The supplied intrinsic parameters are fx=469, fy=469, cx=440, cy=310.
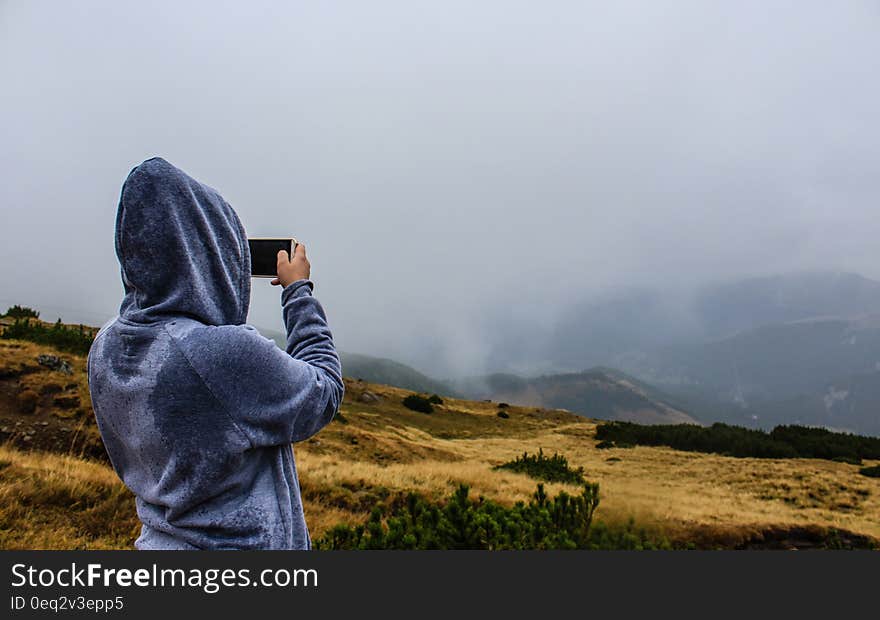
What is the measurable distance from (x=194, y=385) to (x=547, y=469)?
15.9 metres

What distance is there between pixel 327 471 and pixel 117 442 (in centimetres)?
864

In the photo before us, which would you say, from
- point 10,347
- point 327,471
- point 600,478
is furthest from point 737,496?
point 10,347

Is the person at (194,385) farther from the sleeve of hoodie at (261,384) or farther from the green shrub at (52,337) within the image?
the green shrub at (52,337)

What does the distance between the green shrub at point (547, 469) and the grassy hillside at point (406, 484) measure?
0.59 m

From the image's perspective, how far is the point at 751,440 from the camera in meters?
25.4

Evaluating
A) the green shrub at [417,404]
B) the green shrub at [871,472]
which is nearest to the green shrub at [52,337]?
the green shrub at [417,404]

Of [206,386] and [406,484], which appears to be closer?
[206,386]

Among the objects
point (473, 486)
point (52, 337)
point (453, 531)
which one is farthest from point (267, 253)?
point (52, 337)

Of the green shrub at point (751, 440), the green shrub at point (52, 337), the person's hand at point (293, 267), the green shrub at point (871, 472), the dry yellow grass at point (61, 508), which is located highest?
the person's hand at point (293, 267)

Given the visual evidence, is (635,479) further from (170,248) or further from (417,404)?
(170,248)

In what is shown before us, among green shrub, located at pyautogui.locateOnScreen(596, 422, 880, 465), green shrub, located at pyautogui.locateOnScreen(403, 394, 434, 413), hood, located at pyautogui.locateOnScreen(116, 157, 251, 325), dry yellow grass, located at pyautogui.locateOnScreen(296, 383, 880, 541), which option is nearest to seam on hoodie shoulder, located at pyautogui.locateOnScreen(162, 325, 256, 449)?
hood, located at pyautogui.locateOnScreen(116, 157, 251, 325)

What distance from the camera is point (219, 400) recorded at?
1.56m

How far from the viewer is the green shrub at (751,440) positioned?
76.3 ft

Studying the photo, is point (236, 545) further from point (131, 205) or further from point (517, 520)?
point (517, 520)
